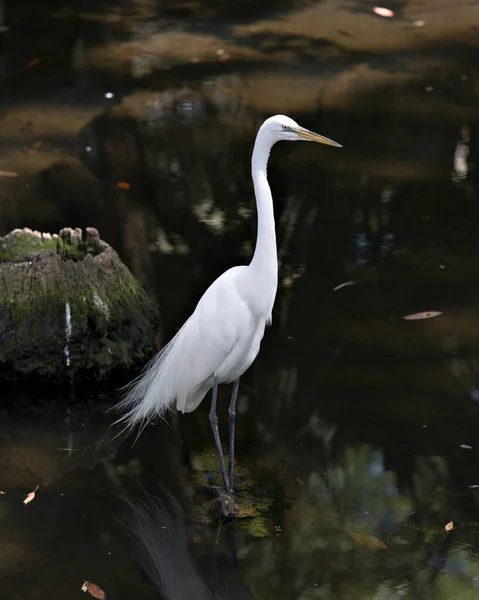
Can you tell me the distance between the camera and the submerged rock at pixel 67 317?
493 cm

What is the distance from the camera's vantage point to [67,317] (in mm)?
4938

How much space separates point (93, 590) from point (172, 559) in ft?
1.14

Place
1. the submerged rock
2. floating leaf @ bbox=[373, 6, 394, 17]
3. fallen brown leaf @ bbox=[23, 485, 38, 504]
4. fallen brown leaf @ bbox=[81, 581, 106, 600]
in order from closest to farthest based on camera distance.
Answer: fallen brown leaf @ bbox=[81, 581, 106, 600] < fallen brown leaf @ bbox=[23, 485, 38, 504] < the submerged rock < floating leaf @ bbox=[373, 6, 394, 17]

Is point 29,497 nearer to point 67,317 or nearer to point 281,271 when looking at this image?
point 67,317

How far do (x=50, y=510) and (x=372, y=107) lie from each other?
4894 mm

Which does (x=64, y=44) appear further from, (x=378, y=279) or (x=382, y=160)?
(x=378, y=279)

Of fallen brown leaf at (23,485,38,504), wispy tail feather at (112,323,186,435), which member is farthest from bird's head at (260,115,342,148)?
fallen brown leaf at (23,485,38,504)

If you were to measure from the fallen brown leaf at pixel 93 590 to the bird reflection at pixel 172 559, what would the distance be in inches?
8.1

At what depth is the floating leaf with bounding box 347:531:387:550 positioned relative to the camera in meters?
3.95

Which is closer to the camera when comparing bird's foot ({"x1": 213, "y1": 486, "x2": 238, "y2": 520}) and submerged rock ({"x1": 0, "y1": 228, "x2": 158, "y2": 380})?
bird's foot ({"x1": 213, "y1": 486, "x2": 238, "y2": 520})

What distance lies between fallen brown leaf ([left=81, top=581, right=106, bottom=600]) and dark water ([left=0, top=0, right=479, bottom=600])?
3 centimetres

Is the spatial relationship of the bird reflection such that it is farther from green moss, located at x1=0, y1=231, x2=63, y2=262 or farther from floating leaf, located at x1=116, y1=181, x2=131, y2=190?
floating leaf, located at x1=116, y1=181, x2=131, y2=190

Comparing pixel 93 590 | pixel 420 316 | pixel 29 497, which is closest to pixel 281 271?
pixel 420 316

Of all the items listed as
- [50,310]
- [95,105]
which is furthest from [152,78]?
[50,310]
